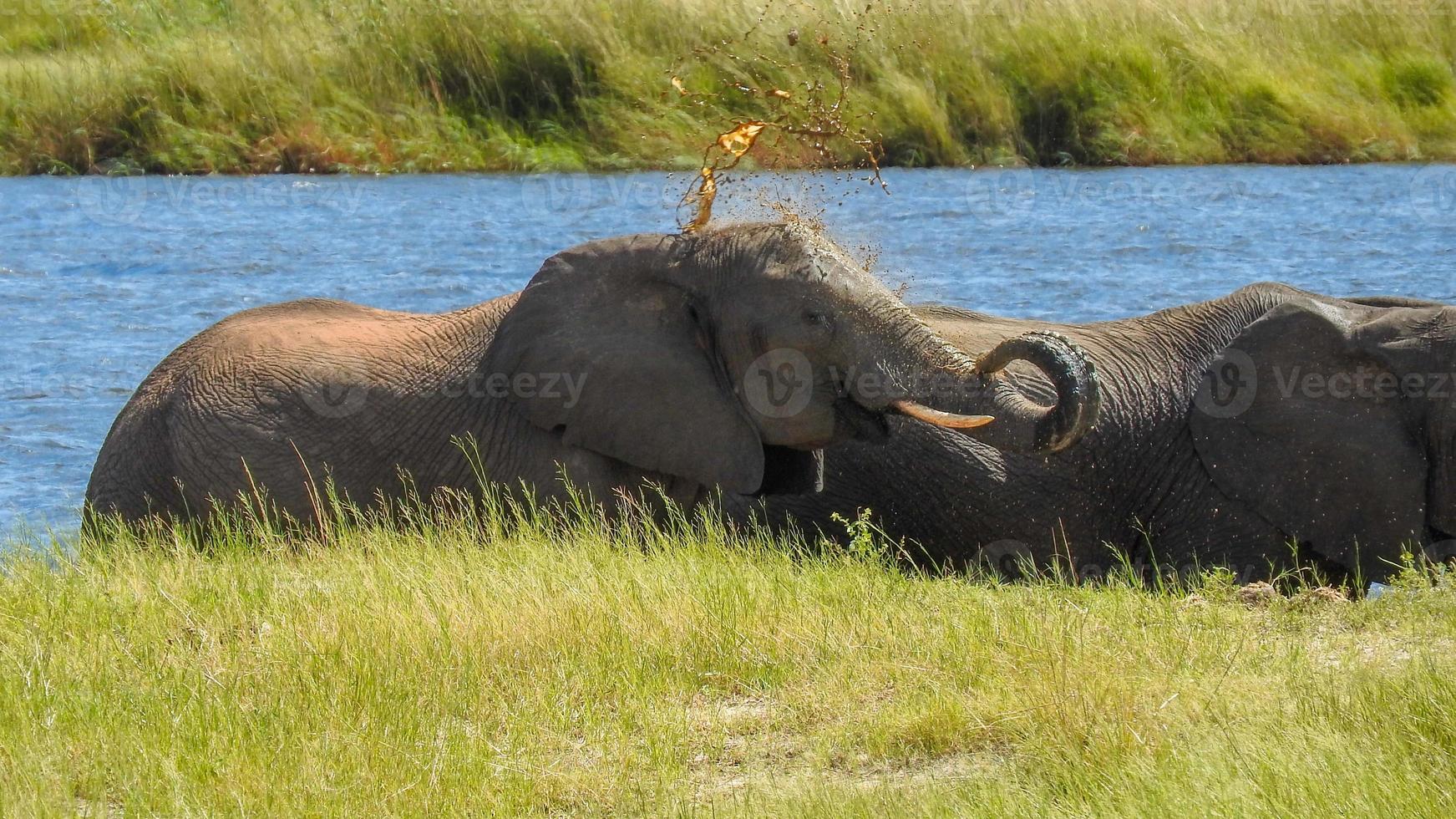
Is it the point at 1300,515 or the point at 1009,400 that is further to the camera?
the point at 1300,515

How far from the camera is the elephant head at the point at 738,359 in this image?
22.9 ft

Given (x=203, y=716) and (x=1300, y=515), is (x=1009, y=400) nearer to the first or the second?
(x=1300, y=515)

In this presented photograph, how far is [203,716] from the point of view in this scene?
17.2 ft

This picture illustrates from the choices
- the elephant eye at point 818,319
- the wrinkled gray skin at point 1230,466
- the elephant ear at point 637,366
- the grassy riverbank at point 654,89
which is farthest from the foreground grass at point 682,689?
the grassy riverbank at point 654,89

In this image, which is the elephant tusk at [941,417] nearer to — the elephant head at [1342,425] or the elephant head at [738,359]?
the elephant head at [738,359]

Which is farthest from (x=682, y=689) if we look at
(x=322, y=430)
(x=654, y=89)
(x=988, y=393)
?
(x=654, y=89)

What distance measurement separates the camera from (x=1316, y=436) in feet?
28.0

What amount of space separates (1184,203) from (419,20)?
30.7ft

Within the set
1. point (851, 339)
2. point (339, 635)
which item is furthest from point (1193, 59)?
point (339, 635)

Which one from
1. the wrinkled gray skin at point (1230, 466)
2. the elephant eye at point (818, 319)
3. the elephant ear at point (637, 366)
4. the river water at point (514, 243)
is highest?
the elephant eye at point (818, 319)

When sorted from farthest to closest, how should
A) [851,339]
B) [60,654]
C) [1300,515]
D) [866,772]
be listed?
[1300,515] → [851,339] → [60,654] → [866,772]

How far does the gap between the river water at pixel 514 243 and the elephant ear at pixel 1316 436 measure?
4221 mm

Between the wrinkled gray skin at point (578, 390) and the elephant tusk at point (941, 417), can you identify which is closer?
the elephant tusk at point (941, 417)

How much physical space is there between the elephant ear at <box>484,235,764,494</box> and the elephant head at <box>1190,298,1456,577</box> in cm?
239
